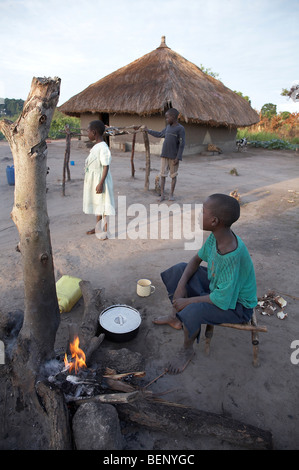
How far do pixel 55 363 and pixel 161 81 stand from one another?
11368 millimetres

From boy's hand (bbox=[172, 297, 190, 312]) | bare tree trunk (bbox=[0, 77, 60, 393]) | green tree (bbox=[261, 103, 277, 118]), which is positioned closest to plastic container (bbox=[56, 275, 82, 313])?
bare tree trunk (bbox=[0, 77, 60, 393])

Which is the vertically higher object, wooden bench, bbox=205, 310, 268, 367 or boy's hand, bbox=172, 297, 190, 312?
boy's hand, bbox=172, 297, 190, 312

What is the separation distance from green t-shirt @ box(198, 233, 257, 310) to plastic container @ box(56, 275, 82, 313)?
1321 millimetres

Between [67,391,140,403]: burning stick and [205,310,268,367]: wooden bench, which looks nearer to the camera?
[67,391,140,403]: burning stick

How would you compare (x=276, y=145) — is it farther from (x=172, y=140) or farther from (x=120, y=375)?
(x=120, y=375)

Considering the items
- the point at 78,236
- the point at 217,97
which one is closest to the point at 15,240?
the point at 78,236

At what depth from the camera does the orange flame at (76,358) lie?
1.81m

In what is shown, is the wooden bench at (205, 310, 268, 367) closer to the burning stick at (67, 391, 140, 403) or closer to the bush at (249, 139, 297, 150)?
the burning stick at (67, 391, 140, 403)

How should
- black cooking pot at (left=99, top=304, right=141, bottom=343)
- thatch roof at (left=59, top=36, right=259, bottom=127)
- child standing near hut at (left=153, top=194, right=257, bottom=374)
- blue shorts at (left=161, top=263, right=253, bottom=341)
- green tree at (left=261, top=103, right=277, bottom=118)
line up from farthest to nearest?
green tree at (left=261, top=103, right=277, bottom=118), thatch roof at (left=59, top=36, right=259, bottom=127), black cooking pot at (left=99, top=304, right=141, bottom=343), blue shorts at (left=161, top=263, right=253, bottom=341), child standing near hut at (left=153, top=194, right=257, bottom=374)

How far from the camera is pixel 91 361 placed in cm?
199

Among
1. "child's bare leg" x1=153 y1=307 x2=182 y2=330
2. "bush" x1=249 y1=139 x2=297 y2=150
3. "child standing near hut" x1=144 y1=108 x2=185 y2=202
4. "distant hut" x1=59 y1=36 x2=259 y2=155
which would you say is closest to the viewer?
"child's bare leg" x1=153 y1=307 x2=182 y2=330

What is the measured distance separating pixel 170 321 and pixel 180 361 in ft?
1.45

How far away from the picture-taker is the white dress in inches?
145

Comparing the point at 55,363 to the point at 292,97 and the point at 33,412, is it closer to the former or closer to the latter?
the point at 33,412
